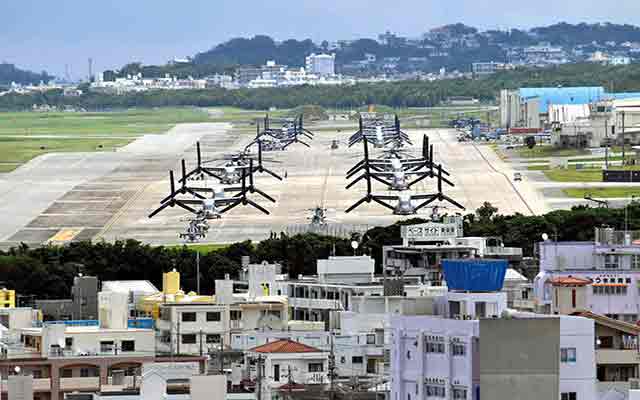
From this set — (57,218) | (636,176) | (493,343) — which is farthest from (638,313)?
(636,176)

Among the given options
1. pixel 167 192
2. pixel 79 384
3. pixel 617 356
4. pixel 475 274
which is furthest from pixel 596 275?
pixel 167 192

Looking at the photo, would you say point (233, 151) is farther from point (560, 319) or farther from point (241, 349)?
point (560, 319)

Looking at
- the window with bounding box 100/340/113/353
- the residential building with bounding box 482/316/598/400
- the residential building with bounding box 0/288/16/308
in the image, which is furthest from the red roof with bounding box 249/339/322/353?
the residential building with bounding box 0/288/16/308

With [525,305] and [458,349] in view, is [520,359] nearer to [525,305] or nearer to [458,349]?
[458,349]

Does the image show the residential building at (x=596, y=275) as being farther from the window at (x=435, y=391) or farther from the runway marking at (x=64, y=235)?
the runway marking at (x=64, y=235)

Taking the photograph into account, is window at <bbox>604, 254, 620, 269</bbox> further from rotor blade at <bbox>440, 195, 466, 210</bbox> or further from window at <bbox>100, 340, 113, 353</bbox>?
rotor blade at <bbox>440, 195, 466, 210</bbox>

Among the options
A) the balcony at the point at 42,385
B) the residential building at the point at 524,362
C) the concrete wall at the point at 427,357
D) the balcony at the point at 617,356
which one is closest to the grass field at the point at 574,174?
the balcony at the point at 42,385
